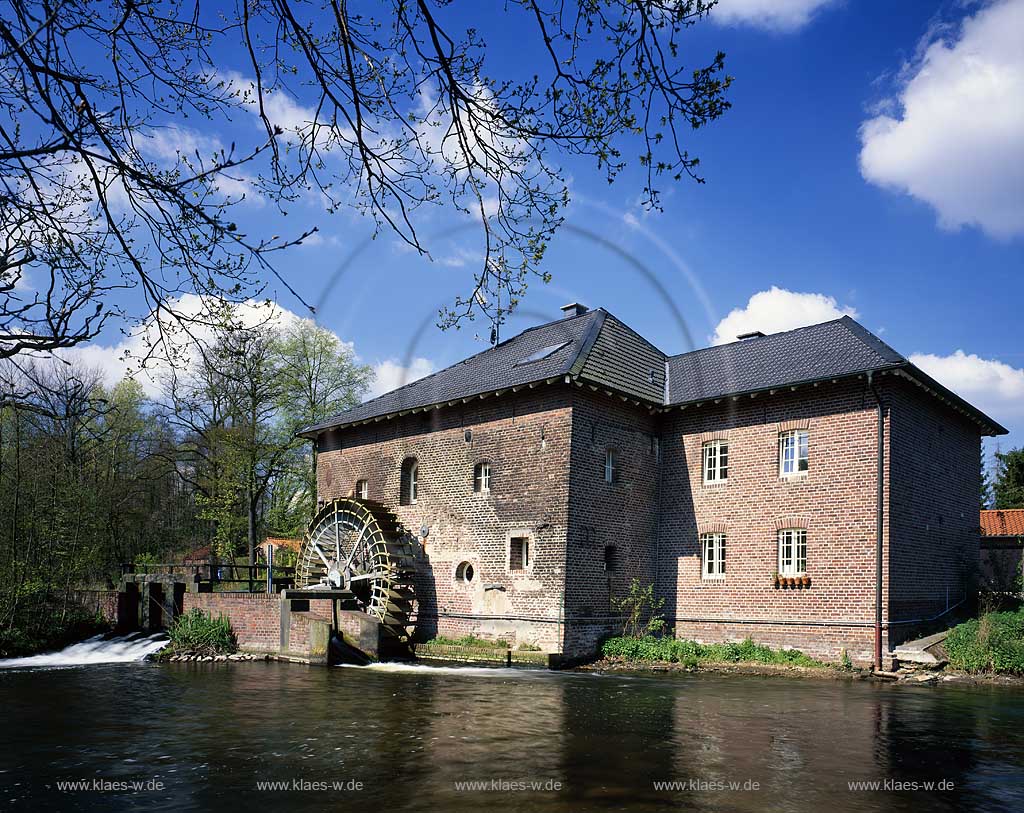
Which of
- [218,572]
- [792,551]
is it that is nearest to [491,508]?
[792,551]

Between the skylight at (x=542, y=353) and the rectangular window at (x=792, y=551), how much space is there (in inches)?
262

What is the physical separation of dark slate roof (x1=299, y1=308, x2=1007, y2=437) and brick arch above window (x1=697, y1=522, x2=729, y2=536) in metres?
2.84

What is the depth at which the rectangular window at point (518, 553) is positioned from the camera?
18516mm

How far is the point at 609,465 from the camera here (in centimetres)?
1908

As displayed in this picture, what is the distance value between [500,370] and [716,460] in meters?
5.68

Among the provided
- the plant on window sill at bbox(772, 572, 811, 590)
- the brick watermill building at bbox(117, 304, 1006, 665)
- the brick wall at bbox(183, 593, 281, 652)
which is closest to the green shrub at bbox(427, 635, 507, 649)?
the brick watermill building at bbox(117, 304, 1006, 665)

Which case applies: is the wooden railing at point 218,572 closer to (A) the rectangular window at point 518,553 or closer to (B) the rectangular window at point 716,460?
(A) the rectangular window at point 518,553

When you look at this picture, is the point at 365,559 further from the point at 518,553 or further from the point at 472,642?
the point at 518,553

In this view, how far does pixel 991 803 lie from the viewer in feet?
23.5

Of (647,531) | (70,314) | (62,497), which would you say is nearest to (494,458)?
(647,531)

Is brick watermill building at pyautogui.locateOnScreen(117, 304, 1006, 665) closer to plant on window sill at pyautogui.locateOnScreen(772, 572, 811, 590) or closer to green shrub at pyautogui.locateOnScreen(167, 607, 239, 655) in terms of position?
plant on window sill at pyautogui.locateOnScreen(772, 572, 811, 590)

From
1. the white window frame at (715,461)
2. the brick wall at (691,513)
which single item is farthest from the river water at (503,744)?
the white window frame at (715,461)

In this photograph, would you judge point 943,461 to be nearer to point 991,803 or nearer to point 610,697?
point 610,697

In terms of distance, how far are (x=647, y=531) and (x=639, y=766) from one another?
463 inches
